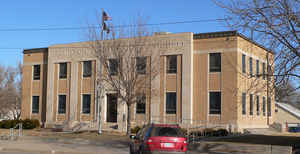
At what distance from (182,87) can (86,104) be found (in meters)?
11.1

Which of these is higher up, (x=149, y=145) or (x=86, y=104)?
(x=86, y=104)

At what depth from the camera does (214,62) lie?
3647cm

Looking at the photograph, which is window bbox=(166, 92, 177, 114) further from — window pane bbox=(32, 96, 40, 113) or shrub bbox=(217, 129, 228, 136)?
window pane bbox=(32, 96, 40, 113)

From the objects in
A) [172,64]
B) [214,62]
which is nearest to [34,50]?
[172,64]

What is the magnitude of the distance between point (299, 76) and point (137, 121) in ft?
76.8

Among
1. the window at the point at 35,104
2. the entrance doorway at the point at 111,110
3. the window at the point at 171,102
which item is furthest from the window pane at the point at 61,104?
the window at the point at 171,102

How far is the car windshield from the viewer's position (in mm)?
16047

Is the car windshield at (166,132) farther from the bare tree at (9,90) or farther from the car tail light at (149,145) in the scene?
the bare tree at (9,90)

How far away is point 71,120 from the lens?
4225cm

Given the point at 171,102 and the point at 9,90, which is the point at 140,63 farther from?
the point at 9,90

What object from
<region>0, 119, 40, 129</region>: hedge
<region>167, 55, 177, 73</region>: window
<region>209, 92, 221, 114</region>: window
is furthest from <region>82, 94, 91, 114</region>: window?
<region>209, 92, 221, 114</region>: window

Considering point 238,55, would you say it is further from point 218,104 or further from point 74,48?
point 74,48

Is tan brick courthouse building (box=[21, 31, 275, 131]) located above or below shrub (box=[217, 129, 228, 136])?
above

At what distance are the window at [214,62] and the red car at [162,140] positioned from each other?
20482 millimetres
